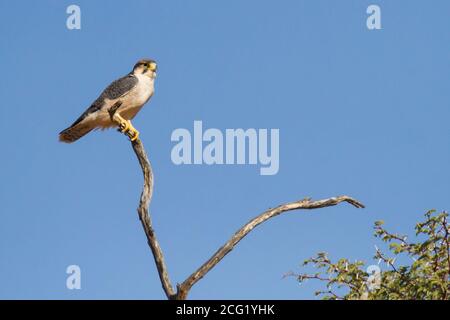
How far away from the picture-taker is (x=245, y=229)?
10.8 meters

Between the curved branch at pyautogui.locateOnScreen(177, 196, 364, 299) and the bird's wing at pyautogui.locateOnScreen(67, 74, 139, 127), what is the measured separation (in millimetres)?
3852

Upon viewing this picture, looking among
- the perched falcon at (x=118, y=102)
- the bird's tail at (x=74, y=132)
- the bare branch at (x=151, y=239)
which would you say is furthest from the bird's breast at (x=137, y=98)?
the bare branch at (x=151, y=239)

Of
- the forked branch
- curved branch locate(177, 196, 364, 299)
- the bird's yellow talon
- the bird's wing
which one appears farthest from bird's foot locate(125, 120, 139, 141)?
curved branch locate(177, 196, 364, 299)

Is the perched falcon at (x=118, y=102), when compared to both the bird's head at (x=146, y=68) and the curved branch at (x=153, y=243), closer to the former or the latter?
the bird's head at (x=146, y=68)

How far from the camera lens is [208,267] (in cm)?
1049

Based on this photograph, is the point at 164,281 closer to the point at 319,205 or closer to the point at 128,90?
the point at 319,205

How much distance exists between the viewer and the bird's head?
1395cm

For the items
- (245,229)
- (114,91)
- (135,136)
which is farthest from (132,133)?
(245,229)

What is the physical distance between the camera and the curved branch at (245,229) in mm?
10328

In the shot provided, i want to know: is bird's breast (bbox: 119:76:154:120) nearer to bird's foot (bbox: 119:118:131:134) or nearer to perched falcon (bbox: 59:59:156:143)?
perched falcon (bbox: 59:59:156:143)

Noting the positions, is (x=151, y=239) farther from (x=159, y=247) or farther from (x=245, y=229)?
(x=245, y=229)

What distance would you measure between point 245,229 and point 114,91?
4.08m
